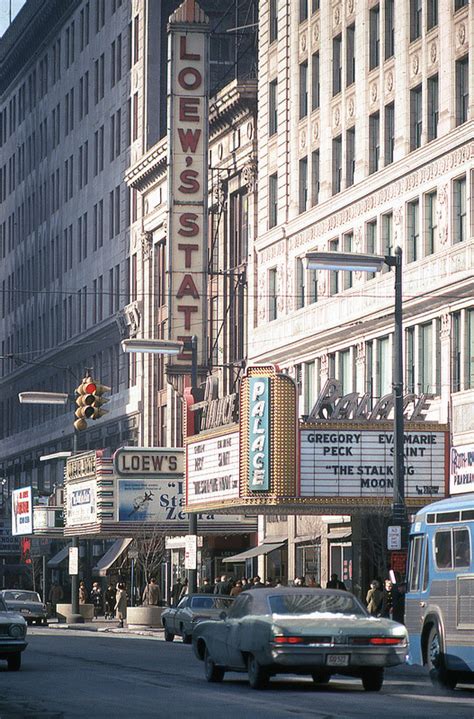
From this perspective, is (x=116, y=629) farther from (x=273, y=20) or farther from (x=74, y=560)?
(x=273, y=20)

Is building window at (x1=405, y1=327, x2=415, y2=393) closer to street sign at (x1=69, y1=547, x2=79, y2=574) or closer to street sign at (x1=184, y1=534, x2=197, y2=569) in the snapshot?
street sign at (x1=184, y1=534, x2=197, y2=569)

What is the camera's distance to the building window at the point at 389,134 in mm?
54562

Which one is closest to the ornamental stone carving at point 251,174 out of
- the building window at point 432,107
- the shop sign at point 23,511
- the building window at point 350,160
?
the building window at point 350,160

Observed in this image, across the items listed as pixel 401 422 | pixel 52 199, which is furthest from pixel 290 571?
pixel 52 199

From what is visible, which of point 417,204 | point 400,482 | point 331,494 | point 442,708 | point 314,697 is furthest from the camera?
point 417,204

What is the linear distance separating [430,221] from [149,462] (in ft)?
57.4

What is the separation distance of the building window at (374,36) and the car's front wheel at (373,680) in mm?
33197

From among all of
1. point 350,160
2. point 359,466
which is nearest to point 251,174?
point 350,160

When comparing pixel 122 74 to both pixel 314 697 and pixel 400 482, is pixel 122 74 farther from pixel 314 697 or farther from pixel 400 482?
pixel 314 697

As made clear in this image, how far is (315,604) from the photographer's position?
2605 centimetres

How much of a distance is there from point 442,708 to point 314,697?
230 cm

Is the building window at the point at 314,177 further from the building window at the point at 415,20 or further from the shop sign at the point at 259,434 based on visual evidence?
the shop sign at the point at 259,434

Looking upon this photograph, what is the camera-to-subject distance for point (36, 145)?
117 m

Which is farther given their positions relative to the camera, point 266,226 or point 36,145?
point 36,145
